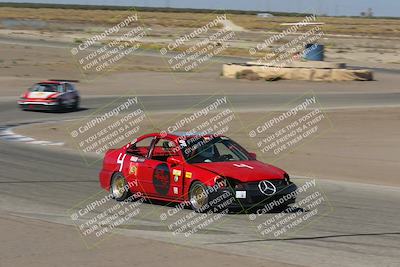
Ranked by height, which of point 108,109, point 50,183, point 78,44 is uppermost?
point 50,183

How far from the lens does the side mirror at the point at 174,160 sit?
518 inches

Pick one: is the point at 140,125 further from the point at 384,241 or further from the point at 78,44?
the point at 78,44

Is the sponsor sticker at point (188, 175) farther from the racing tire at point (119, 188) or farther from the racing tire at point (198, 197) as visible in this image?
the racing tire at point (119, 188)

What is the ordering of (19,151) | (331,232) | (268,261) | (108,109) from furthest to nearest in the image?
(108,109) < (19,151) < (331,232) < (268,261)

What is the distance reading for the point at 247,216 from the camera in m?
12.5

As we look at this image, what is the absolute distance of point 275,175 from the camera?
1284 cm

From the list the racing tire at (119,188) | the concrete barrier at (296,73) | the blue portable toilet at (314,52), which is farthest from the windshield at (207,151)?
the blue portable toilet at (314,52)

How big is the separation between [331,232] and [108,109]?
82.6 ft

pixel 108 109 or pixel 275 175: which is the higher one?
pixel 275 175

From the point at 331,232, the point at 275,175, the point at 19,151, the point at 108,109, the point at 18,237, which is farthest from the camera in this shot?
the point at 108,109

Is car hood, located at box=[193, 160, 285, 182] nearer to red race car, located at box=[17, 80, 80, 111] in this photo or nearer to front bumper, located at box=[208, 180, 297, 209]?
front bumper, located at box=[208, 180, 297, 209]

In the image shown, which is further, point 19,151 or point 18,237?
point 19,151

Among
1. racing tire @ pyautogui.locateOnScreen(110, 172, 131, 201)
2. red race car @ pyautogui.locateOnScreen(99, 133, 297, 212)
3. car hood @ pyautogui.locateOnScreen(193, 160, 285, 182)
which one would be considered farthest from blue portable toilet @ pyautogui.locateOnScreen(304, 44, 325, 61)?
car hood @ pyautogui.locateOnScreen(193, 160, 285, 182)

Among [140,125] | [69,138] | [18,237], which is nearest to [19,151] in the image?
[69,138]
